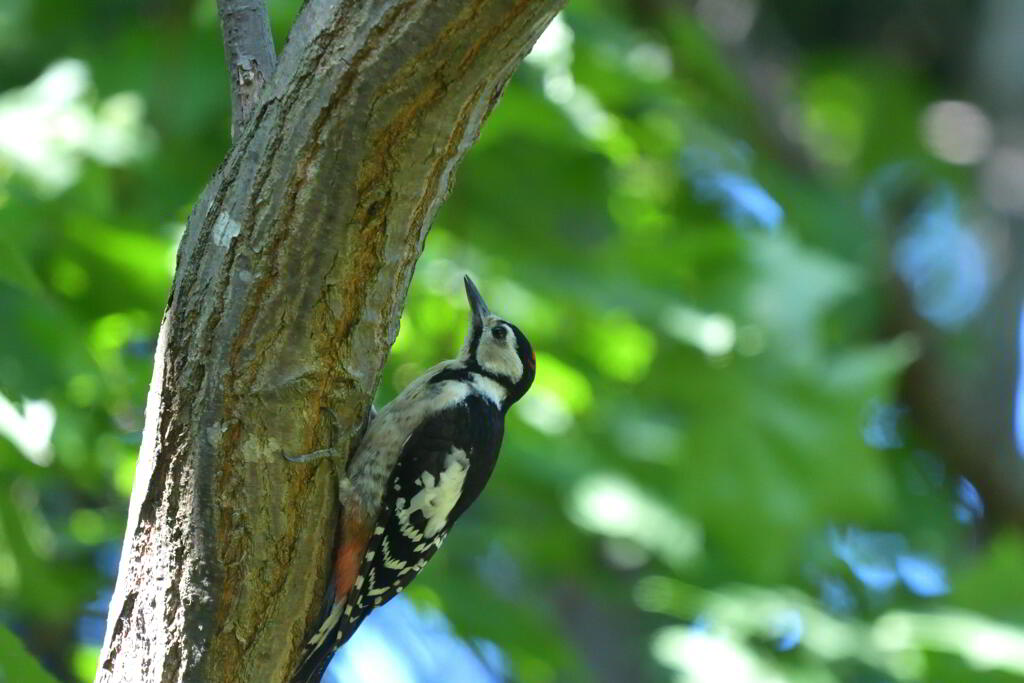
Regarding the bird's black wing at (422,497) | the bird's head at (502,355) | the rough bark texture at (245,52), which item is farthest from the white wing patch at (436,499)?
the rough bark texture at (245,52)

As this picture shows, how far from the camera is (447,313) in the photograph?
16.0ft

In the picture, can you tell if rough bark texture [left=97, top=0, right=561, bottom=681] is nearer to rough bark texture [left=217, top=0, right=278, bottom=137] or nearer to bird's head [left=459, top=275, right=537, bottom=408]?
rough bark texture [left=217, top=0, right=278, bottom=137]

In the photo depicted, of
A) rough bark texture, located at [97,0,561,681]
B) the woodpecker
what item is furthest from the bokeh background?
rough bark texture, located at [97,0,561,681]

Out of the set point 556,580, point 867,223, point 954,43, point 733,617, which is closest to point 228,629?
point 733,617

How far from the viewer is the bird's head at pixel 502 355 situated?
4.27 metres

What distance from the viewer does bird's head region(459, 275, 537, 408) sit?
4266 mm

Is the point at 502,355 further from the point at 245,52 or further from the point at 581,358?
the point at 245,52

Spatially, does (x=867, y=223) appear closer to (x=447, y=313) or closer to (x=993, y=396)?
(x=993, y=396)

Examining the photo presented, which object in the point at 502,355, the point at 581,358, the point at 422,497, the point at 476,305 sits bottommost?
the point at 422,497

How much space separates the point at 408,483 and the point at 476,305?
1.00 metres

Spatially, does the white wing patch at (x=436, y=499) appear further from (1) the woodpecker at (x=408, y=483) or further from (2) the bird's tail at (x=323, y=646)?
(2) the bird's tail at (x=323, y=646)

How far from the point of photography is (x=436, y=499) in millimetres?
3635

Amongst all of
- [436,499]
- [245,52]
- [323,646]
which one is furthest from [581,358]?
[245,52]

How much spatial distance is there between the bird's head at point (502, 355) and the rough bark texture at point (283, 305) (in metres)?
1.83
